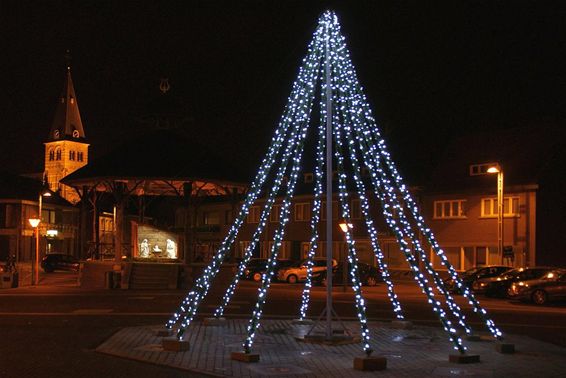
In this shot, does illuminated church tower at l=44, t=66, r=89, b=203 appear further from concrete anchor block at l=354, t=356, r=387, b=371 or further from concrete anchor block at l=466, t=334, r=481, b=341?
concrete anchor block at l=354, t=356, r=387, b=371

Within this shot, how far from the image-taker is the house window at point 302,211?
6185 cm

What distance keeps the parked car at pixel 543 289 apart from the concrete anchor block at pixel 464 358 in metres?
18.7

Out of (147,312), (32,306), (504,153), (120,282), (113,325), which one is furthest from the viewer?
(504,153)

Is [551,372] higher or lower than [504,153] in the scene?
lower

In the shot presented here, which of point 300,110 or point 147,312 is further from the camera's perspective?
point 147,312

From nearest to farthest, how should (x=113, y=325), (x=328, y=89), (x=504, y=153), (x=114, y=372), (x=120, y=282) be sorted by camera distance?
(x=114, y=372) → (x=328, y=89) → (x=113, y=325) → (x=120, y=282) → (x=504, y=153)

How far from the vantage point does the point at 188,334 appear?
1772 centimetres

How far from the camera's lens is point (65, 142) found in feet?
506

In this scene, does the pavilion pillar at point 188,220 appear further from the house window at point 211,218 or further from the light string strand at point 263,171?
the house window at point 211,218

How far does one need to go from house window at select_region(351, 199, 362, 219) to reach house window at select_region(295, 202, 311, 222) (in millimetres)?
4239

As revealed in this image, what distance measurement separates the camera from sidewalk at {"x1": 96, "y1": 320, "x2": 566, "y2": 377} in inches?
505

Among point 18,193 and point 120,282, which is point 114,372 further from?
point 18,193

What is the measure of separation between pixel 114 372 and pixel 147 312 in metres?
11.7

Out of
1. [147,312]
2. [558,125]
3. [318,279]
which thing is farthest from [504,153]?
[147,312]
